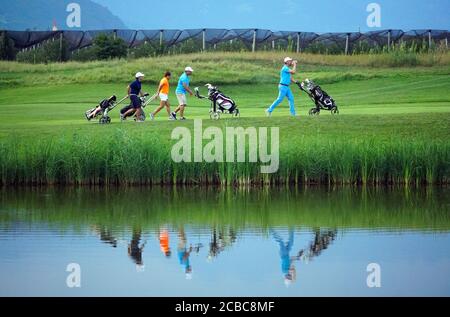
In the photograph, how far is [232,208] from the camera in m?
19.0

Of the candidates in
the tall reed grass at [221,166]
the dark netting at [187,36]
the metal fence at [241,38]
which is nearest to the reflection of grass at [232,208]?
the tall reed grass at [221,166]

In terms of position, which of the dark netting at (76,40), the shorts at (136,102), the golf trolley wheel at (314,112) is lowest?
the golf trolley wheel at (314,112)

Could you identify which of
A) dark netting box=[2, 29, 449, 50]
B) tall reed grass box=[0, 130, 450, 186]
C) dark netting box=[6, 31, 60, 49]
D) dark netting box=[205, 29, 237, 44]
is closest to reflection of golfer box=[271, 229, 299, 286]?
tall reed grass box=[0, 130, 450, 186]

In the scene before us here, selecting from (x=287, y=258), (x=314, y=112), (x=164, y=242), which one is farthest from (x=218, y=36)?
(x=287, y=258)

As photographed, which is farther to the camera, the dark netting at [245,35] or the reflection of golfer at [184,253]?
the dark netting at [245,35]

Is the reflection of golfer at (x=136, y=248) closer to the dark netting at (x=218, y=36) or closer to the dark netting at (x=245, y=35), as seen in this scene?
the dark netting at (x=245, y=35)

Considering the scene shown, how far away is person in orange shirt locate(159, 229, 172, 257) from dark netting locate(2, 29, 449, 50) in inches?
1749

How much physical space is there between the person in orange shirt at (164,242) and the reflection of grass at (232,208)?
0.71 meters

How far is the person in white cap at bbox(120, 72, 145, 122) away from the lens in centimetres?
2736

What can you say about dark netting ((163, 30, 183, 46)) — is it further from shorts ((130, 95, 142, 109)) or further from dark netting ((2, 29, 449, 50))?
shorts ((130, 95, 142, 109))

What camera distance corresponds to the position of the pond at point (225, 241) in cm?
1220

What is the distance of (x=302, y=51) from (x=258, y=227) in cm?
4290
